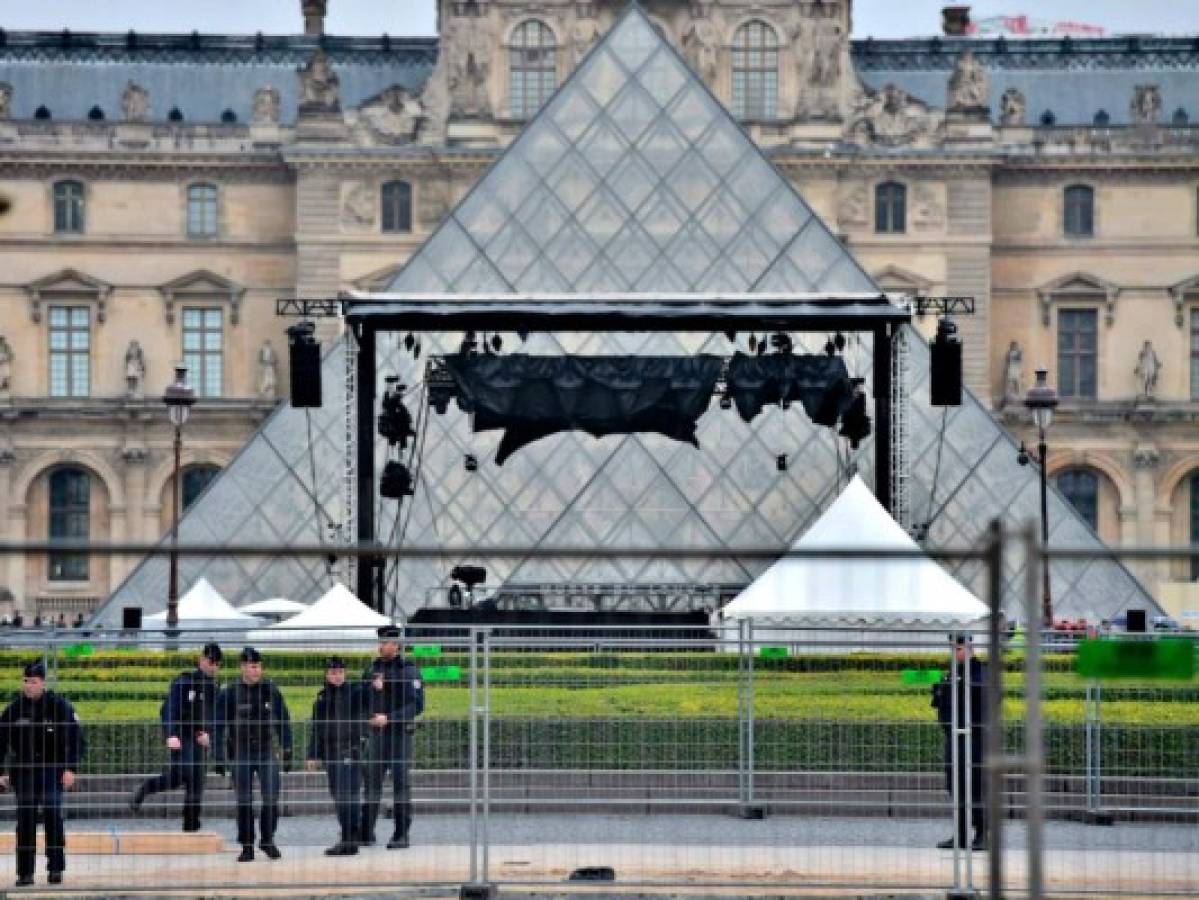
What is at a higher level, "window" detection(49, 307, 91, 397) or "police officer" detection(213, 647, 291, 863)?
"window" detection(49, 307, 91, 397)

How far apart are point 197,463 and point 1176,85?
22999mm

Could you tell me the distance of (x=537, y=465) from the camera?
4362 centimetres

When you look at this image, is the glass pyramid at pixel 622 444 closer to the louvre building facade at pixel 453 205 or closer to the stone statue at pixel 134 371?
the louvre building facade at pixel 453 205

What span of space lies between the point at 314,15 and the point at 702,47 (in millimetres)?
14949

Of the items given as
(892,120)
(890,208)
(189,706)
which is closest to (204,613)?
(189,706)

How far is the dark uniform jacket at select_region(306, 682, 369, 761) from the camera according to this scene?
16.3 meters

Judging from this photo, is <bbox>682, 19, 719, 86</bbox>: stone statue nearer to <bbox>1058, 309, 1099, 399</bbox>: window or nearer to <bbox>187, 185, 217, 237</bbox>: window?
<bbox>1058, 309, 1099, 399</bbox>: window

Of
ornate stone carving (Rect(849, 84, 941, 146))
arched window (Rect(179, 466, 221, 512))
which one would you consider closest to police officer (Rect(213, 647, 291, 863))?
ornate stone carving (Rect(849, 84, 941, 146))

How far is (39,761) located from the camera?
55.5ft

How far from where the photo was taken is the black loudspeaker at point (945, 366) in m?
35.0

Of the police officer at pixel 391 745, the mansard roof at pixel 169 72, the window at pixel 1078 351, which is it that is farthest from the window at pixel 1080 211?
the police officer at pixel 391 745

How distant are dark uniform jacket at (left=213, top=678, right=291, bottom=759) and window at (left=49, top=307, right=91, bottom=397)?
5514 cm

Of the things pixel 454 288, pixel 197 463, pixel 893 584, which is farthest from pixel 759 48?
pixel 893 584

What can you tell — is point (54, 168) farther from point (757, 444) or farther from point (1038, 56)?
point (757, 444)
